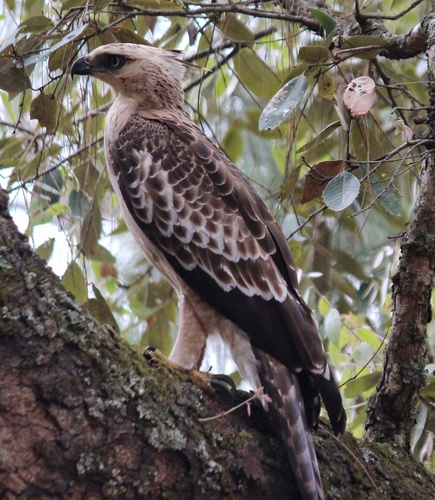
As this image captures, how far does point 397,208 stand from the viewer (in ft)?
9.41

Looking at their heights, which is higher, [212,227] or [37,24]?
[37,24]

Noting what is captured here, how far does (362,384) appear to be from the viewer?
11.3 feet

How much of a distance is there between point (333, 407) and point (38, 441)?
1.11 metres

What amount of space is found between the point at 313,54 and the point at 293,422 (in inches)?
49.4

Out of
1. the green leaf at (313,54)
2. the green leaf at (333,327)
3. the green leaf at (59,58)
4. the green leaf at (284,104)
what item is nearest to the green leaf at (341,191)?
the green leaf at (284,104)

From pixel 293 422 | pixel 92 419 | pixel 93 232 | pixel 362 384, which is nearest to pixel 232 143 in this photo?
pixel 93 232

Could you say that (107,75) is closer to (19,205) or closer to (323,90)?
(19,205)

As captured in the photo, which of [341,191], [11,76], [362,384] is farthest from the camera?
[362,384]

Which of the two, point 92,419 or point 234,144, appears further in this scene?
A: point 234,144

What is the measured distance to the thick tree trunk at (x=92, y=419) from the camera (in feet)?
6.68

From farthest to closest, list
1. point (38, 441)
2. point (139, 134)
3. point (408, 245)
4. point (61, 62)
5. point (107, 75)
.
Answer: point (107, 75) → point (139, 134) → point (61, 62) → point (408, 245) → point (38, 441)

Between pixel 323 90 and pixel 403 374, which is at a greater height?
pixel 323 90

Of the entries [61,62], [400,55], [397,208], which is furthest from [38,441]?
[400,55]

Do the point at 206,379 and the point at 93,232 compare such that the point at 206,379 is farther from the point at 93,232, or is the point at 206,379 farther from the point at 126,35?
the point at 126,35
